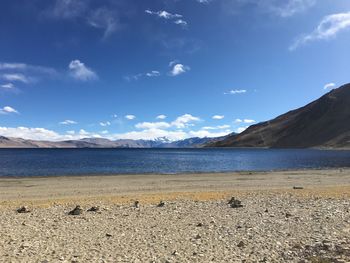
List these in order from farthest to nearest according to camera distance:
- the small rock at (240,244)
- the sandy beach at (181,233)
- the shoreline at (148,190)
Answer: the shoreline at (148,190), the small rock at (240,244), the sandy beach at (181,233)

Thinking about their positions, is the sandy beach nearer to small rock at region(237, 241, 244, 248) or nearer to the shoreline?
small rock at region(237, 241, 244, 248)

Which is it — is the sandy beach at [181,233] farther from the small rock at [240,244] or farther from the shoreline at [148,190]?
the shoreline at [148,190]

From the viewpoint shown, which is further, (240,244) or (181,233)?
(181,233)

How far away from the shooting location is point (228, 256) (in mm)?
12359

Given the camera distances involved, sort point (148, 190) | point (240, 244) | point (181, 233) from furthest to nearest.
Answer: point (148, 190) → point (181, 233) → point (240, 244)

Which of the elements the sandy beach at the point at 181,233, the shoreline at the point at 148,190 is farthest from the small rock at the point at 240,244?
the shoreline at the point at 148,190

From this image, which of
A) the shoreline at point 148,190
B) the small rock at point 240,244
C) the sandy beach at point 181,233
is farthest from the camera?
the shoreline at point 148,190

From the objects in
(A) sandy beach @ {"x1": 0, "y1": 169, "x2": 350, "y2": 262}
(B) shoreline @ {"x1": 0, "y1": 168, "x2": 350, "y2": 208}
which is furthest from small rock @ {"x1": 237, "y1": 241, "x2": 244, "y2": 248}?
(B) shoreline @ {"x1": 0, "y1": 168, "x2": 350, "y2": 208}

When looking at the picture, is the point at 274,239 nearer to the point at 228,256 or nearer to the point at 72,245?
the point at 228,256

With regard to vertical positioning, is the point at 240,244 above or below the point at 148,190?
below

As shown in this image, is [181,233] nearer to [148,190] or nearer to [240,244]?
[240,244]

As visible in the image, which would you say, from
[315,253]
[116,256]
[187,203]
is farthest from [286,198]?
[116,256]

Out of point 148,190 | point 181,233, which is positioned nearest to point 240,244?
point 181,233

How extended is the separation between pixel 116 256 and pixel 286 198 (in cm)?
1549
